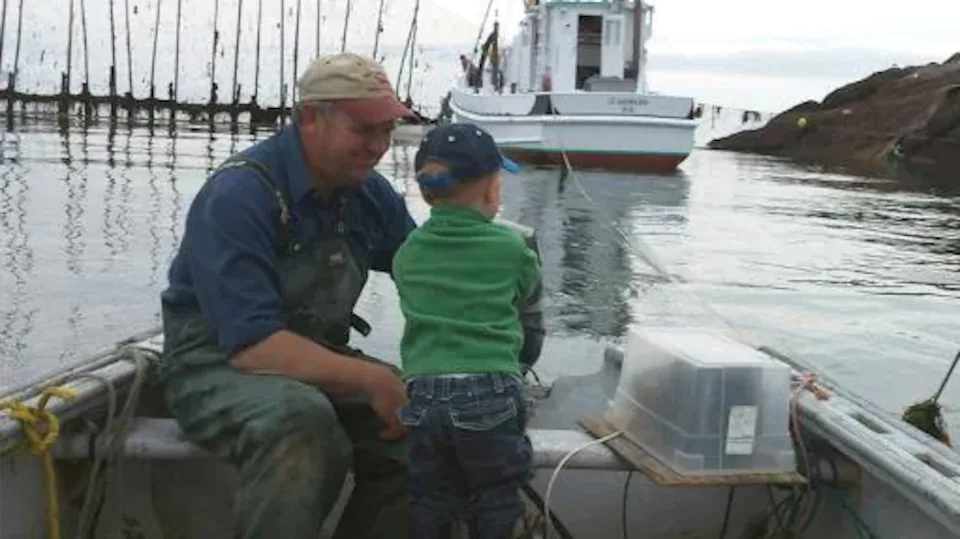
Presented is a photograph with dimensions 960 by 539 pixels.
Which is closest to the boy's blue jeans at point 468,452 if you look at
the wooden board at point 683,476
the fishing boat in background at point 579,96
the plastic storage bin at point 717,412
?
the wooden board at point 683,476

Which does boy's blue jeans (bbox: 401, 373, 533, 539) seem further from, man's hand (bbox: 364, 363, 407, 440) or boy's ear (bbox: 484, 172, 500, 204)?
boy's ear (bbox: 484, 172, 500, 204)

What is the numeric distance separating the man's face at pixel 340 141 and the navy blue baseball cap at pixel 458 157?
15 cm

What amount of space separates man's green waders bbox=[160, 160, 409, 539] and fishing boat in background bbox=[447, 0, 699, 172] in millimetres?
21385

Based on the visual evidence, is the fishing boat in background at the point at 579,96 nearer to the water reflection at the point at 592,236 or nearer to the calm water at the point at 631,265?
the water reflection at the point at 592,236

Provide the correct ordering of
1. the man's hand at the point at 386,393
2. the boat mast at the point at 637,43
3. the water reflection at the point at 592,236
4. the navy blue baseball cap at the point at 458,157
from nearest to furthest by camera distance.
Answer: the navy blue baseball cap at the point at 458,157
the man's hand at the point at 386,393
the water reflection at the point at 592,236
the boat mast at the point at 637,43

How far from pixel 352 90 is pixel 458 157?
1.11 ft

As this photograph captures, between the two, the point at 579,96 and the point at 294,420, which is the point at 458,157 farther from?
the point at 579,96

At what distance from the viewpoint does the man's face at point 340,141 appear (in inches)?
120

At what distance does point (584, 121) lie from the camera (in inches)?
1059

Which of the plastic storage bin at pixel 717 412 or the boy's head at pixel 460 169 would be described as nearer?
the boy's head at pixel 460 169

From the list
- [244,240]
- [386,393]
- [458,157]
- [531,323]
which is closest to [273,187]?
[244,240]

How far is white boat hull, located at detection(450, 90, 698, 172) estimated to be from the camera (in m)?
27.0

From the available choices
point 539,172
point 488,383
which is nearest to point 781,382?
point 488,383

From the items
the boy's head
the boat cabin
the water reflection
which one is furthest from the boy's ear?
the boat cabin
